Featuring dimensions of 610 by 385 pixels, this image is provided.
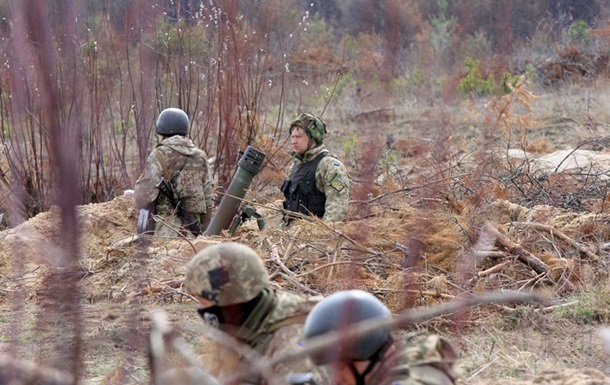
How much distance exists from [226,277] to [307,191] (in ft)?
15.3

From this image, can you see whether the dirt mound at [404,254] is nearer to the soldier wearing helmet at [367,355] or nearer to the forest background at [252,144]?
the forest background at [252,144]

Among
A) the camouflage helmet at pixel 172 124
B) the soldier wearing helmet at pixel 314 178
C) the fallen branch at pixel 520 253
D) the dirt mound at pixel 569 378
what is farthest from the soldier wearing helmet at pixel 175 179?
the dirt mound at pixel 569 378

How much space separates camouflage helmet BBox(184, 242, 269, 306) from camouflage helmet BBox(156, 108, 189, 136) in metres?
4.94

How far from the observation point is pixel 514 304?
6.04 m

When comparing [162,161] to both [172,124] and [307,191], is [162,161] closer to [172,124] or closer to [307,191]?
[172,124]

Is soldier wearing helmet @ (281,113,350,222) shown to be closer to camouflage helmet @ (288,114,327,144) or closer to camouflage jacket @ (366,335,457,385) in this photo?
camouflage helmet @ (288,114,327,144)

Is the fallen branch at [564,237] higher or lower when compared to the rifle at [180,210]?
higher

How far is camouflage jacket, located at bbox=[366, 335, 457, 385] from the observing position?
9.05 feet

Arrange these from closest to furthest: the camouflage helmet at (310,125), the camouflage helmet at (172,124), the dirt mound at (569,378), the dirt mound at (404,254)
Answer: the dirt mound at (569,378) < the dirt mound at (404,254) < the camouflage helmet at (310,125) < the camouflage helmet at (172,124)

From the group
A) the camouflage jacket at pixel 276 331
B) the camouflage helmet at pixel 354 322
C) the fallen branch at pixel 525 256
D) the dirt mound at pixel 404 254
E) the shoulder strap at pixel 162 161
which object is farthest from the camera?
the shoulder strap at pixel 162 161

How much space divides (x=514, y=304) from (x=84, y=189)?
5.88 m

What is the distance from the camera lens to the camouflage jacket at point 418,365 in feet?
9.05

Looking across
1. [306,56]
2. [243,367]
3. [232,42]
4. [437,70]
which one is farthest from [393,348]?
[306,56]

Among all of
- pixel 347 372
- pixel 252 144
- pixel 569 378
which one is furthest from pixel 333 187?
pixel 347 372
